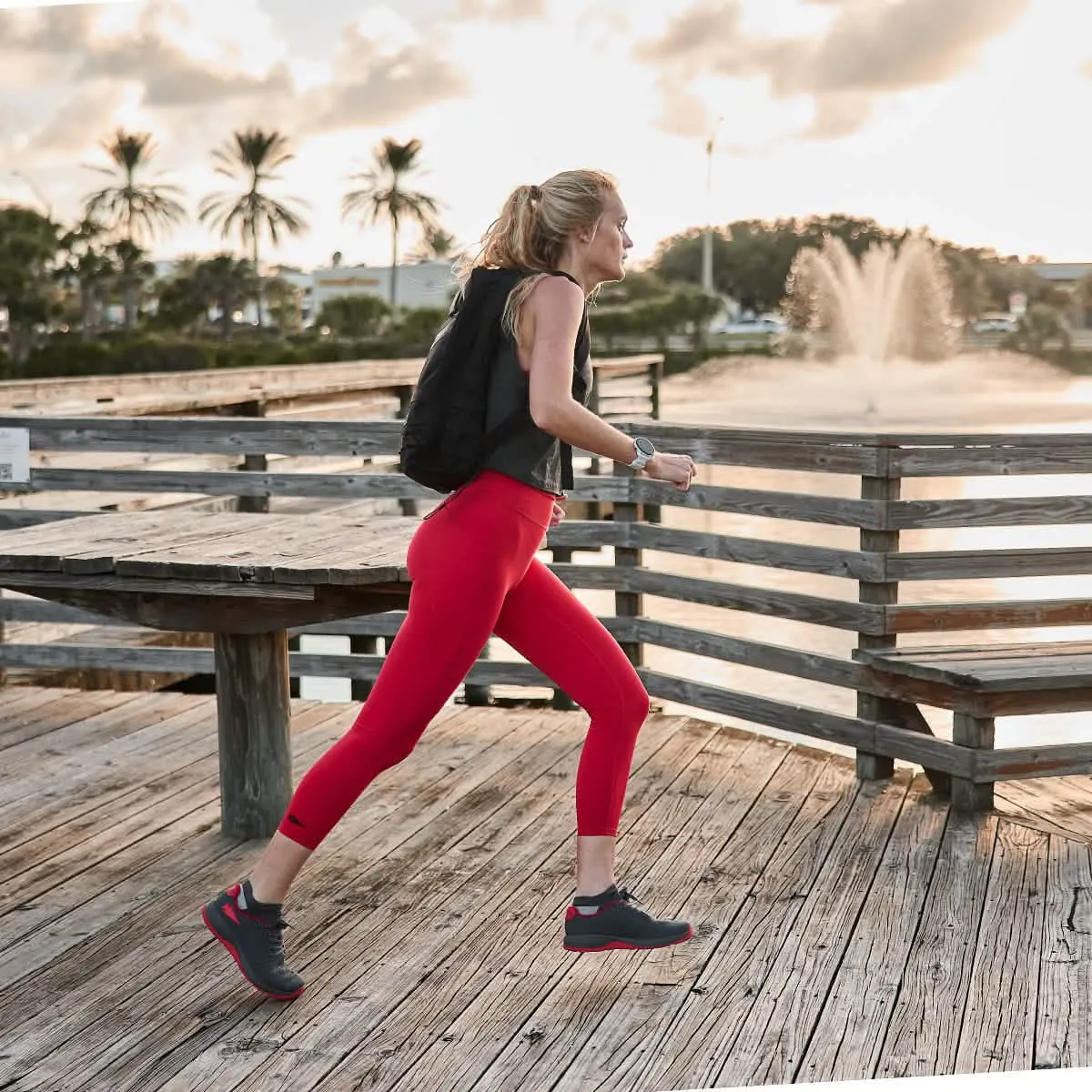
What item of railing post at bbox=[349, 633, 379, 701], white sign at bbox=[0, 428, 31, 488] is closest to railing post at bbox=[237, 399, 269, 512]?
railing post at bbox=[349, 633, 379, 701]

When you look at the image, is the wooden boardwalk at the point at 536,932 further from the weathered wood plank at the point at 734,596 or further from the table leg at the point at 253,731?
the weathered wood plank at the point at 734,596

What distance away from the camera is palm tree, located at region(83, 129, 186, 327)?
50.8 meters

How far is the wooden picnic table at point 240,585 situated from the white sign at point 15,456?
5.14 feet

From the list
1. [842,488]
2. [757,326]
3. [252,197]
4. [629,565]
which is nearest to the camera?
[629,565]

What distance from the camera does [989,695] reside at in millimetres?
4543

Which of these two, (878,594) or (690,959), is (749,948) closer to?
(690,959)

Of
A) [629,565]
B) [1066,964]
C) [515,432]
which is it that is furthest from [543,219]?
[629,565]

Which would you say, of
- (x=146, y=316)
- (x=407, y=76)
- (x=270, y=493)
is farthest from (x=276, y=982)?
(x=407, y=76)

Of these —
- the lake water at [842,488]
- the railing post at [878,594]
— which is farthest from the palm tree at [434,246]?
the railing post at [878,594]

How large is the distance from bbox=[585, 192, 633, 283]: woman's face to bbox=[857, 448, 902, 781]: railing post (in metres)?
1.84

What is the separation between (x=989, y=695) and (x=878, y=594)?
50 centimetres

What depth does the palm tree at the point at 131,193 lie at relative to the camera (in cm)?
5081

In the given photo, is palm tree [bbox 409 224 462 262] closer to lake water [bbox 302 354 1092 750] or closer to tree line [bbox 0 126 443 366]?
tree line [bbox 0 126 443 366]

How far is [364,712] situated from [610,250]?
1.05 meters
